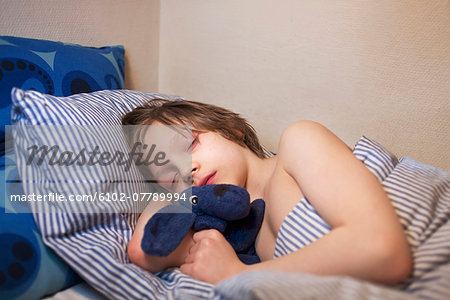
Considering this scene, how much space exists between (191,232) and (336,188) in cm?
38

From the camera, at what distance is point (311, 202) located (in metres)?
0.68

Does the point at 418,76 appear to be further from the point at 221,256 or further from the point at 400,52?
the point at 221,256

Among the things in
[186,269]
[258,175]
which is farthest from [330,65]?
[186,269]

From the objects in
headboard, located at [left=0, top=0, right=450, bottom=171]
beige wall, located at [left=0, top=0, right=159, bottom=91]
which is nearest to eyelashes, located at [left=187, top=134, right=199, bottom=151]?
headboard, located at [left=0, top=0, right=450, bottom=171]

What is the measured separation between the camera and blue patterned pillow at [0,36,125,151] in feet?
2.89

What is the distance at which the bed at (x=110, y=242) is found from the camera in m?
0.50

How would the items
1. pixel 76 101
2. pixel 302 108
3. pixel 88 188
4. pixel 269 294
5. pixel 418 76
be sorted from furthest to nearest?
1. pixel 302 108
2. pixel 418 76
3. pixel 76 101
4. pixel 88 188
5. pixel 269 294

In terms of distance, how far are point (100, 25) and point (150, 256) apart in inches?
42.1

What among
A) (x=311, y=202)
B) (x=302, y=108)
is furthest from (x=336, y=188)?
(x=302, y=108)

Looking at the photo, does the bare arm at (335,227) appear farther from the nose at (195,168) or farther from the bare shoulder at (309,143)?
the nose at (195,168)

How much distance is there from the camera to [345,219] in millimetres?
597

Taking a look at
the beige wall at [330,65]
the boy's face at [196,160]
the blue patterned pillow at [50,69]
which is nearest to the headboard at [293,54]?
the beige wall at [330,65]

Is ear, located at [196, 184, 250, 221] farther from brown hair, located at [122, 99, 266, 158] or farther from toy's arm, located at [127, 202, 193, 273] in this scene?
brown hair, located at [122, 99, 266, 158]

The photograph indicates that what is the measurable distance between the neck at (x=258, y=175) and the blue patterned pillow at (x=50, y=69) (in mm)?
600
